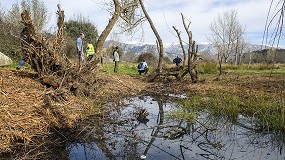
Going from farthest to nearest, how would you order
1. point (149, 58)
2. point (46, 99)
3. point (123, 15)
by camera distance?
point (149, 58), point (123, 15), point (46, 99)

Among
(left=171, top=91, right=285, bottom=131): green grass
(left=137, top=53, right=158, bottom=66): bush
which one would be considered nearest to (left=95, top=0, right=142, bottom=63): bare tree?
(left=171, top=91, right=285, bottom=131): green grass

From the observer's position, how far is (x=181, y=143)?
388cm

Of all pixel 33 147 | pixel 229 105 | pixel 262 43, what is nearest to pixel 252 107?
pixel 229 105

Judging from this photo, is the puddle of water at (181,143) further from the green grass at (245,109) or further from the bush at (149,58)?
the bush at (149,58)

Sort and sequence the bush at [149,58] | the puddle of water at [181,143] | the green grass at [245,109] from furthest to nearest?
the bush at [149,58] < the green grass at [245,109] < the puddle of water at [181,143]

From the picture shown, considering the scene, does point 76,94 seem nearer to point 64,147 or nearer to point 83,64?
point 83,64

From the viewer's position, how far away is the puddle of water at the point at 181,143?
3.43m

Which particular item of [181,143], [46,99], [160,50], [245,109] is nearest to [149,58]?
[160,50]

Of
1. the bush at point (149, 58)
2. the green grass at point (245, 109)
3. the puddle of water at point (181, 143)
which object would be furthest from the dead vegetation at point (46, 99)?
the bush at point (149, 58)

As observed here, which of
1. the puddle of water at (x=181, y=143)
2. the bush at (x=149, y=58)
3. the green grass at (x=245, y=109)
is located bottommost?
the puddle of water at (x=181, y=143)

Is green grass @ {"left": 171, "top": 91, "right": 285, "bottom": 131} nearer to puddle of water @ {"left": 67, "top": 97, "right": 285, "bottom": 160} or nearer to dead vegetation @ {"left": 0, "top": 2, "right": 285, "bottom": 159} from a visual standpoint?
puddle of water @ {"left": 67, "top": 97, "right": 285, "bottom": 160}

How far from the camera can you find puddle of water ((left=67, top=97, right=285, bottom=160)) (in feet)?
11.2

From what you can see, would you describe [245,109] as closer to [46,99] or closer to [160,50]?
[46,99]

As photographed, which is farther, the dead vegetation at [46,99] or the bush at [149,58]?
the bush at [149,58]
